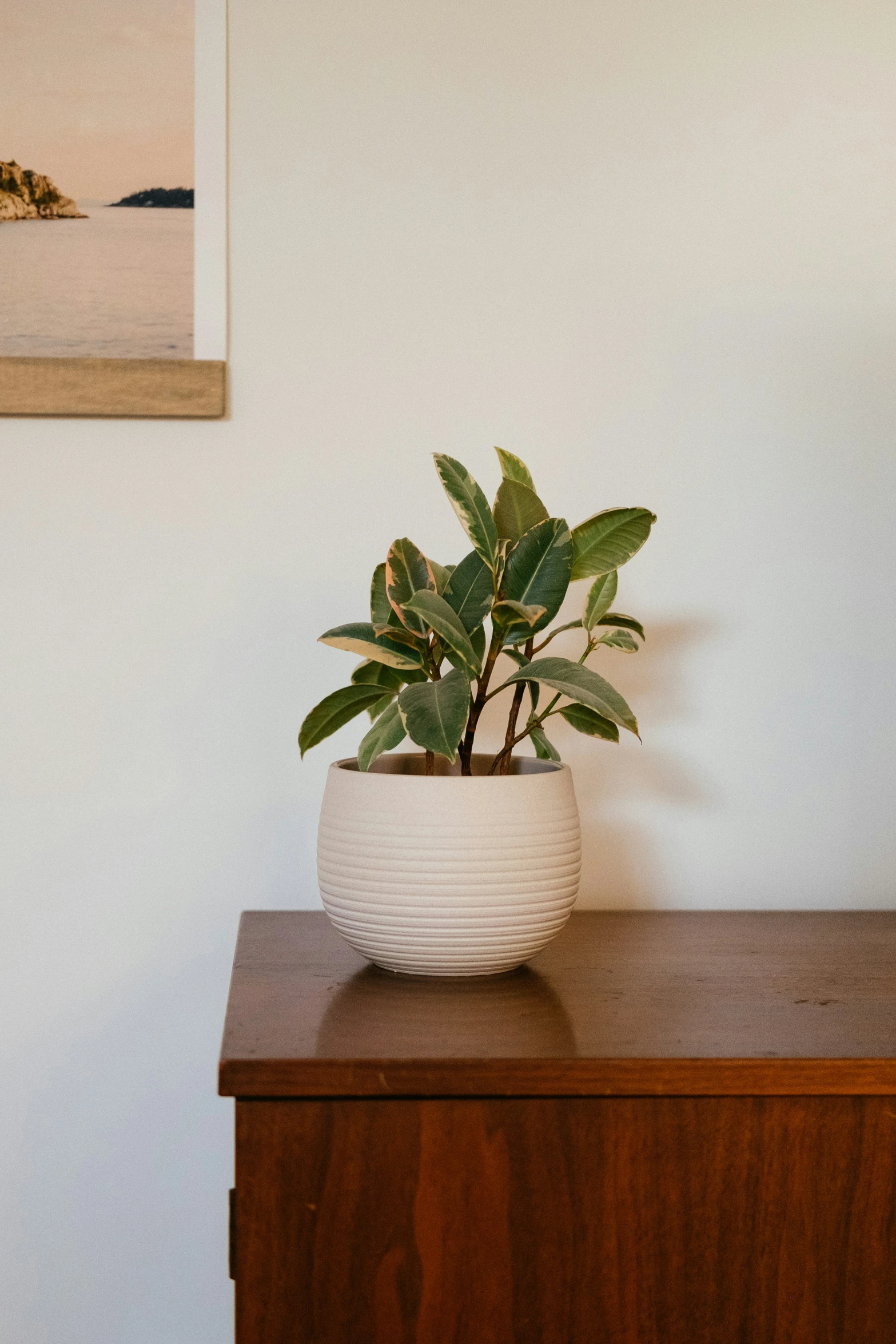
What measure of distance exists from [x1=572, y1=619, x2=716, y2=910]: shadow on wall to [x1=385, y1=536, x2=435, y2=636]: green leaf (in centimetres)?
38

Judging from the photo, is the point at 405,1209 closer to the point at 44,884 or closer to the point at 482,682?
the point at 482,682

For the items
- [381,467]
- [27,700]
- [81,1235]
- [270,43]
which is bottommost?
[81,1235]

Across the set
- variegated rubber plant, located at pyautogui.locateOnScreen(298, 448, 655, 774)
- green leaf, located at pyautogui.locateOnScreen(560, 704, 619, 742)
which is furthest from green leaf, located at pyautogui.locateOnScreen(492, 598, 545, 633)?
green leaf, located at pyautogui.locateOnScreen(560, 704, 619, 742)

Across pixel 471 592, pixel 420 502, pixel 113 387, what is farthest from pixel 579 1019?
pixel 113 387

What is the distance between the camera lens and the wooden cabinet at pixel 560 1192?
63 centimetres

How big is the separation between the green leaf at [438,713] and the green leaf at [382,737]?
2.3 inches

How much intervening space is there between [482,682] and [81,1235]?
0.75m

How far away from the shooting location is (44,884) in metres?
1.06

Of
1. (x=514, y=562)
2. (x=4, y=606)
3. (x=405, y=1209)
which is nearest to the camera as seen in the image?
(x=405, y=1209)

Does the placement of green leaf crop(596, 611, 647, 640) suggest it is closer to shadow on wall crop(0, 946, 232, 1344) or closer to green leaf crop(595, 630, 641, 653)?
green leaf crop(595, 630, 641, 653)

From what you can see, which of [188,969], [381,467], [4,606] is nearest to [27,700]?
[4,606]

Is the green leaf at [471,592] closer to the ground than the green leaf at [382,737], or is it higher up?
higher up

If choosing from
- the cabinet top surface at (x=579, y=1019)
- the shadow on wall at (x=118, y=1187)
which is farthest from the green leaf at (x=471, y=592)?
the shadow on wall at (x=118, y=1187)

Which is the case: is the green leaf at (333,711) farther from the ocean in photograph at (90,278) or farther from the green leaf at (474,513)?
the ocean in photograph at (90,278)
